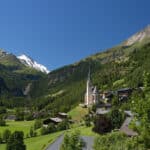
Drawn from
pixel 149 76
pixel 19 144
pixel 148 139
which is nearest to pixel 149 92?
pixel 149 76

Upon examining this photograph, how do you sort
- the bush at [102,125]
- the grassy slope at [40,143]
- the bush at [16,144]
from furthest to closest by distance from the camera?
the bush at [102,125] → the bush at [16,144] → the grassy slope at [40,143]

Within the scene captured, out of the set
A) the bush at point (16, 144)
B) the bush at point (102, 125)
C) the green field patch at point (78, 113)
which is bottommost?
the bush at point (16, 144)

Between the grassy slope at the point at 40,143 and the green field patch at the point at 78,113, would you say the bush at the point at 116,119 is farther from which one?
the green field patch at the point at 78,113

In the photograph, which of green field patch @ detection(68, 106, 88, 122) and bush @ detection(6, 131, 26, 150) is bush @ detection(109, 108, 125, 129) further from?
green field patch @ detection(68, 106, 88, 122)

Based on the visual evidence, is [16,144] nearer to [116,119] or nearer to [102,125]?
[102,125]

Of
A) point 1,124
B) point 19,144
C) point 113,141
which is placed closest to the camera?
point 113,141

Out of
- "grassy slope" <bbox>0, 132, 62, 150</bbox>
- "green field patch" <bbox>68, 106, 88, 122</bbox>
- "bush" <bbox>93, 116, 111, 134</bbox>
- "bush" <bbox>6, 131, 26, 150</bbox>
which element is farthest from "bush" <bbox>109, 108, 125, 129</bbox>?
"green field patch" <bbox>68, 106, 88, 122</bbox>

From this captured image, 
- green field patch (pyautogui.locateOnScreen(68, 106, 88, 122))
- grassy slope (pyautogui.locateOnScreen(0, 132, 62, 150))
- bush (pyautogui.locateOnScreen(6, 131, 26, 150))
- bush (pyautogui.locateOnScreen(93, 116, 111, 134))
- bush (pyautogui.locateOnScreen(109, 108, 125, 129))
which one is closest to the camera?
grassy slope (pyautogui.locateOnScreen(0, 132, 62, 150))

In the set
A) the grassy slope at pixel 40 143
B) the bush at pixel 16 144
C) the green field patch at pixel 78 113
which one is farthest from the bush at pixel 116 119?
the green field patch at pixel 78 113

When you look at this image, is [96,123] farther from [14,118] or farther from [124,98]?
[14,118]

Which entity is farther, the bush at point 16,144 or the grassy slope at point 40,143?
the bush at point 16,144

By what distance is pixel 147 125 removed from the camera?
72.8 feet

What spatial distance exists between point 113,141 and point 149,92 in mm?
18490

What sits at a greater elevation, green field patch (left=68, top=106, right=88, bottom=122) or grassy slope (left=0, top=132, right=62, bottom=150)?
green field patch (left=68, top=106, right=88, bottom=122)
